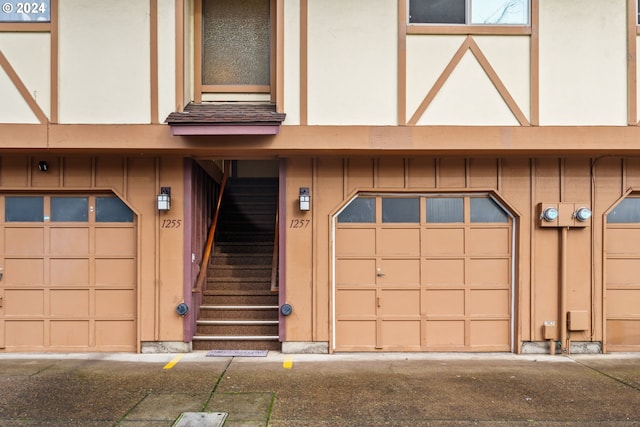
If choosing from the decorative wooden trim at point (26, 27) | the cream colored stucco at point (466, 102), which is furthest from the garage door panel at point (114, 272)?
the cream colored stucco at point (466, 102)

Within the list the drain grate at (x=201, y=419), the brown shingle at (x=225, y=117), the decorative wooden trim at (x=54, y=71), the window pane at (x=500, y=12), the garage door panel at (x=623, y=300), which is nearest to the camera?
the drain grate at (x=201, y=419)

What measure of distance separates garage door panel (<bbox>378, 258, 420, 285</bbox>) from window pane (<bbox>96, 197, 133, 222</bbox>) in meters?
3.93

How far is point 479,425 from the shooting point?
171 inches

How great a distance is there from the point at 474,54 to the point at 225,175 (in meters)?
5.16

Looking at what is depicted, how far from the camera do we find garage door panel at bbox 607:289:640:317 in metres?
6.84

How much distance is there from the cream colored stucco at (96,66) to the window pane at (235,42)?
1.18 m

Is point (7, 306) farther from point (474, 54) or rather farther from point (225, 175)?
point (474, 54)

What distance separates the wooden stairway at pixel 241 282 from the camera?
6871mm

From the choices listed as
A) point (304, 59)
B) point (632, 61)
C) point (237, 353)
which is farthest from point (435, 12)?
point (237, 353)

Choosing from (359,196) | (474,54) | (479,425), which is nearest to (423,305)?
(359,196)

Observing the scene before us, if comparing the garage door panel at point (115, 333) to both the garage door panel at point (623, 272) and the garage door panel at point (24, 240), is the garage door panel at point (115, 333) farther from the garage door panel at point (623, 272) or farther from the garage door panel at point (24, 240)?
the garage door panel at point (623, 272)

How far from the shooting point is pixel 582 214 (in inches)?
261

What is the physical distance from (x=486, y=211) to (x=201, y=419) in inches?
194

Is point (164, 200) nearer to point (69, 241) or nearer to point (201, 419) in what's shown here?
point (69, 241)
